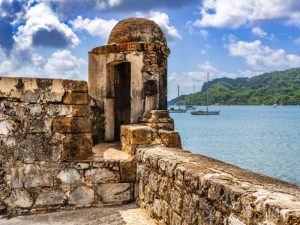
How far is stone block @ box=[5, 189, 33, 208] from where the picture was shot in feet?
17.7

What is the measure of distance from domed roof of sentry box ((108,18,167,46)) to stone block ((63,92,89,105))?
291 cm

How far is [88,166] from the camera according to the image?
18.5 feet

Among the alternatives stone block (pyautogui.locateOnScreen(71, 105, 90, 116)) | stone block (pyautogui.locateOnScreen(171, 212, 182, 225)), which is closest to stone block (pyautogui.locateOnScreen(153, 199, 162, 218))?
stone block (pyautogui.locateOnScreen(171, 212, 182, 225))

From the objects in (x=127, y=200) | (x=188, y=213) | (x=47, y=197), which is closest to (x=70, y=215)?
(x=47, y=197)

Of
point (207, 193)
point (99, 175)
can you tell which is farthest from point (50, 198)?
point (207, 193)

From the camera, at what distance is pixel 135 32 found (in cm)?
829

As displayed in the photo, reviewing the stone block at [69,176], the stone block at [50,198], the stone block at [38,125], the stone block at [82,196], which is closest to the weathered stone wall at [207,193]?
the stone block at [82,196]

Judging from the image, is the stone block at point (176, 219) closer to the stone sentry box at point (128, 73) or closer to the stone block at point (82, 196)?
the stone block at point (82, 196)

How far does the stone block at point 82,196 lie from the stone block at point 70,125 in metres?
0.78

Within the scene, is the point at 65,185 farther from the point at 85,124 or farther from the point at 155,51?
the point at 155,51

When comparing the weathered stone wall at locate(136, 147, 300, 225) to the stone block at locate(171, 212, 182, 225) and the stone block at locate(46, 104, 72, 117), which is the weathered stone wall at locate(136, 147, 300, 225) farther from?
the stone block at locate(46, 104, 72, 117)

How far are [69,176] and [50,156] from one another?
1.21 ft

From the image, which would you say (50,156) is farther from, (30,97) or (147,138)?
(147,138)

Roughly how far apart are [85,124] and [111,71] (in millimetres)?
3011
